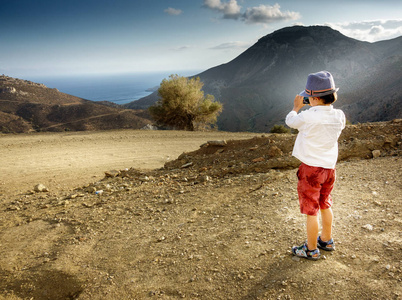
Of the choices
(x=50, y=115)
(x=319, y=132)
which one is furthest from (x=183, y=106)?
(x=50, y=115)

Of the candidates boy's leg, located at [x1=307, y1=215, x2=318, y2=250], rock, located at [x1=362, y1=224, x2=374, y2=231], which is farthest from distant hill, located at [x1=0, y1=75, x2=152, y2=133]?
boy's leg, located at [x1=307, y1=215, x2=318, y2=250]

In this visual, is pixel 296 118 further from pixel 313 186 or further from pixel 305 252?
pixel 305 252

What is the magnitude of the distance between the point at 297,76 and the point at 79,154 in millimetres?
119814

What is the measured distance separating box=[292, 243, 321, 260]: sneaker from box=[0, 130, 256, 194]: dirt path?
694 cm

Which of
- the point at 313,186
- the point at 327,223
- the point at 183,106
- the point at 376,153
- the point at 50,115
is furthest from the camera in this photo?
the point at 50,115

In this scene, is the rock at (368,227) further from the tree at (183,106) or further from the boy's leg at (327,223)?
the tree at (183,106)

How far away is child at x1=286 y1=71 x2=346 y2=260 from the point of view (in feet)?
8.32

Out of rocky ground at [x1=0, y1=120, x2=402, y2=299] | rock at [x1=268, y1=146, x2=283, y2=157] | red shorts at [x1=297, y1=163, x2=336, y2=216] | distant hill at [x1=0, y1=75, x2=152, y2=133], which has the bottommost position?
rocky ground at [x1=0, y1=120, x2=402, y2=299]

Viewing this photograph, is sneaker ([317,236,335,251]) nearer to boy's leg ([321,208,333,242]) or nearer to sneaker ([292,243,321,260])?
boy's leg ([321,208,333,242])

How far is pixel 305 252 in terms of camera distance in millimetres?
2916

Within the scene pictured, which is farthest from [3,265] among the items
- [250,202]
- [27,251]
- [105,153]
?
[105,153]

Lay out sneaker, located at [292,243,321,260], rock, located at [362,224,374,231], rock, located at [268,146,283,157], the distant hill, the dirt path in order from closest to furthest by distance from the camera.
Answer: sneaker, located at [292,243,321,260], rock, located at [362,224,374,231], rock, located at [268,146,283,157], the dirt path, the distant hill

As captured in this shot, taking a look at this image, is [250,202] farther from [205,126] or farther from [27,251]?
[205,126]

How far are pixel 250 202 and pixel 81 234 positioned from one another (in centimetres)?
296
